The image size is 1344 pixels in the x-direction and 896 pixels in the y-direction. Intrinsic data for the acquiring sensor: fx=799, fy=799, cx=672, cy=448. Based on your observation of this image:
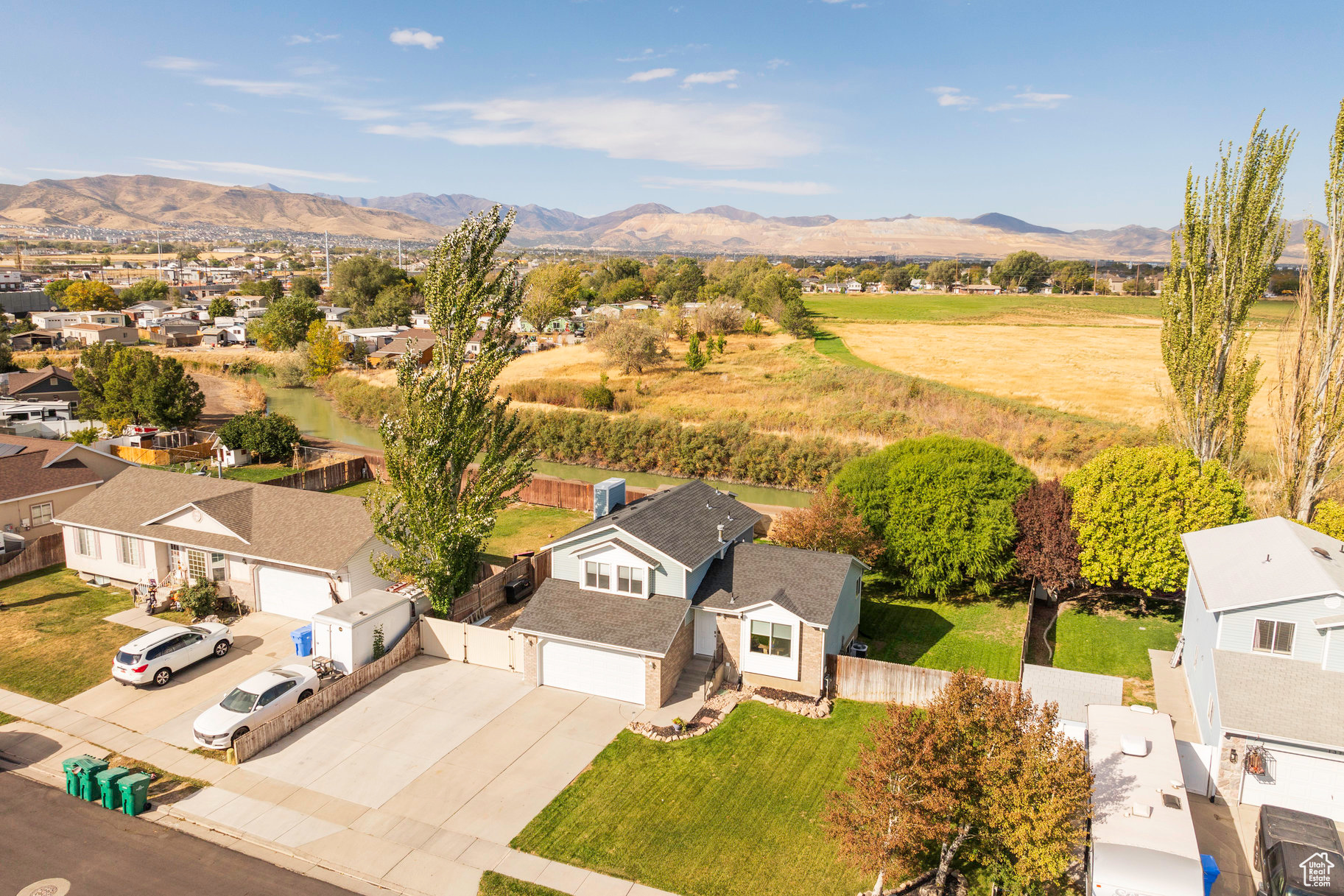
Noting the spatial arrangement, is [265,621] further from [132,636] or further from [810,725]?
[810,725]

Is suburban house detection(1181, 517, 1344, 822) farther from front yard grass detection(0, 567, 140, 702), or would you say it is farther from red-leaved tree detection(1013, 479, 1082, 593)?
front yard grass detection(0, 567, 140, 702)

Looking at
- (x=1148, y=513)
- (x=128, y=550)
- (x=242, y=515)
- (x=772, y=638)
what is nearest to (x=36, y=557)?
(x=128, y=550)

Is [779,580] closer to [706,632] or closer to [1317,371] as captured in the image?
[706,632]

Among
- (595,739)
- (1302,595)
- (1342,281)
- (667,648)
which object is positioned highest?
(1342,281)

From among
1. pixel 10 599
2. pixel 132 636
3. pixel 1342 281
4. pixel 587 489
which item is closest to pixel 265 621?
pixel 132 636

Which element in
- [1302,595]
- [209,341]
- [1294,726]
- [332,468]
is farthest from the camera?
[209,341]

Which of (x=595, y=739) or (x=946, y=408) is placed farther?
(x=946, y=408)

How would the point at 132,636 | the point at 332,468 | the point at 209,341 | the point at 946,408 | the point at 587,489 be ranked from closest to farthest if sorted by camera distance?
the point at 132,636, the point at 587,489, the point at 332,468, the point at 946,408, the point at 209,341
